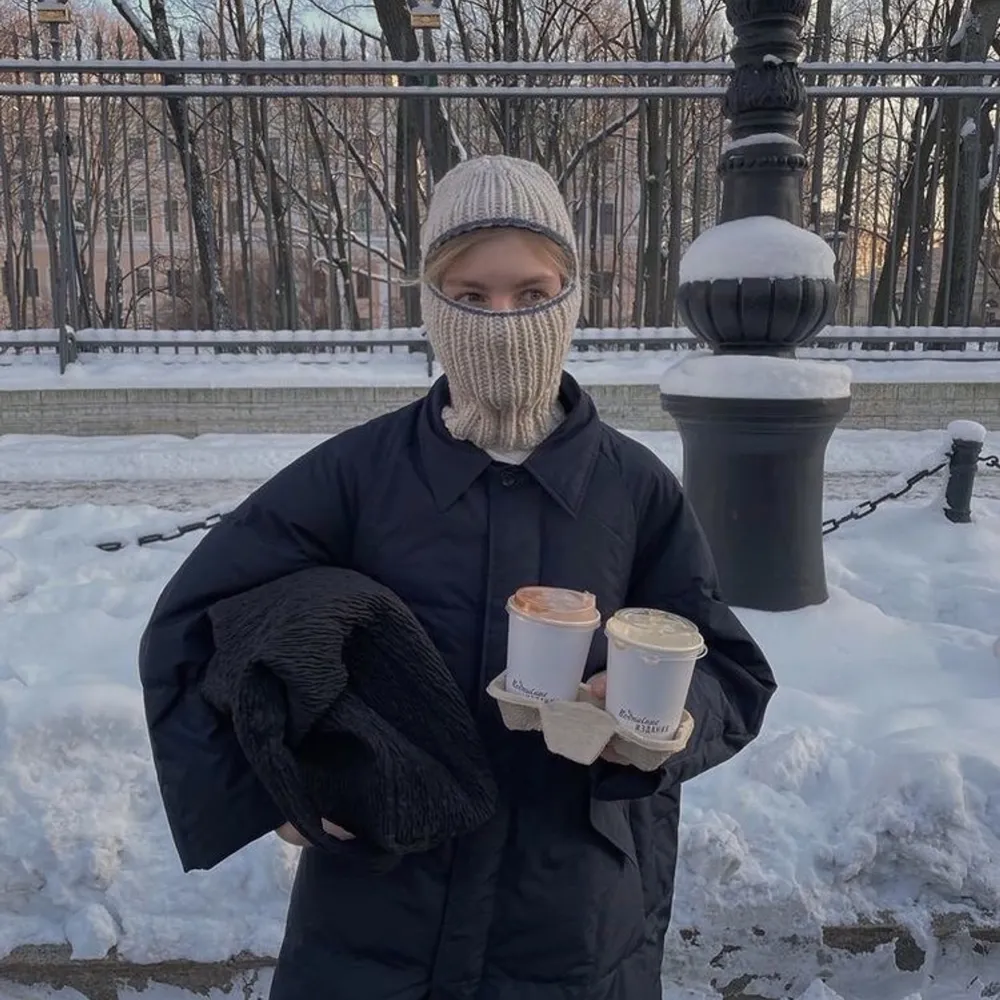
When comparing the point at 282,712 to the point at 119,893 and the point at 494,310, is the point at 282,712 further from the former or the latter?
the point at 119,893

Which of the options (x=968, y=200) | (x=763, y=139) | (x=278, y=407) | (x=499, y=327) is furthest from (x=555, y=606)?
(x=968, y=200)

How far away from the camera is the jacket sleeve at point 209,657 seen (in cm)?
127

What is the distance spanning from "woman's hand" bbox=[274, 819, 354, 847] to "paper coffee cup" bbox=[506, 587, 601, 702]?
31cm

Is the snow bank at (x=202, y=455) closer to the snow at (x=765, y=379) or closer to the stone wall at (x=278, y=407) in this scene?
the stone wall at (x=278, y=407)

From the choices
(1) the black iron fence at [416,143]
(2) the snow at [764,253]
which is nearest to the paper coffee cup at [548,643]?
(2) the snow at [764,253]

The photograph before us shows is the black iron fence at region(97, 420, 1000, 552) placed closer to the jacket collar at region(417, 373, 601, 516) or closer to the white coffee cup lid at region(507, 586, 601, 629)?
the jacket collar at region(417, 373, 601, 516)

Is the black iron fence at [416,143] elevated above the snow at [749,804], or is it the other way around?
the black iron fence at [416,143]

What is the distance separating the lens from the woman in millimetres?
1339

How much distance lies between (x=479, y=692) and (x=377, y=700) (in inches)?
6.0

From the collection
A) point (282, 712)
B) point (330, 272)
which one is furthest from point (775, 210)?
point (330, 272)

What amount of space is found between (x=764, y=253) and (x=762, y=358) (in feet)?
1.25

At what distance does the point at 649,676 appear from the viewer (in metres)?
1.16

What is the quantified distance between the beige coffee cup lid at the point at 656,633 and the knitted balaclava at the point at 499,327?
13.6 inches

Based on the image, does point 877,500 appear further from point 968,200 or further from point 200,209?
point 200,209
